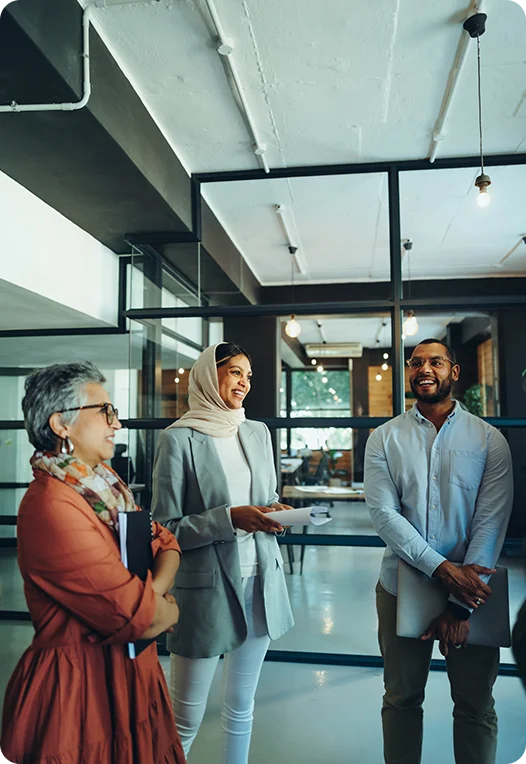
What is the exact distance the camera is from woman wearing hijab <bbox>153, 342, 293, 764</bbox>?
1779 millimetres

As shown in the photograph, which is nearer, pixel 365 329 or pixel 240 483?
pixel 240 483

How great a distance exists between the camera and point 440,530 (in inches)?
75.0

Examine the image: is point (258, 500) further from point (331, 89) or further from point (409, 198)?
point (409, 198)

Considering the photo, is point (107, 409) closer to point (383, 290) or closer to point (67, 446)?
point (67, 446)

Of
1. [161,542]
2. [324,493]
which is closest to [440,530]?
[161,542]

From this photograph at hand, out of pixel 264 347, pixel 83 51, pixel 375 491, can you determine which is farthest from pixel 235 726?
pixel 264 347

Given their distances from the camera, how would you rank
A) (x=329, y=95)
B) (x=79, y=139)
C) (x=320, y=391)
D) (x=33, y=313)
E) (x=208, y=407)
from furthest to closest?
1. (x=320, y=391)
2. (x=33, y=313)
3. (x=329, y=95)
4. (x=79, y=139)
5. (x=208, y=407)

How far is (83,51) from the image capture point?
2.21m

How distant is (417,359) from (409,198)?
258 cm

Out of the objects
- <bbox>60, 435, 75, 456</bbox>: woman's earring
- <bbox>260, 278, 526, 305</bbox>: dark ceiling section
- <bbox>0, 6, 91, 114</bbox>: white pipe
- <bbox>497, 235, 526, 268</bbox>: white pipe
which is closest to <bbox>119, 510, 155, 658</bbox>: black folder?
<bbox>60, 435, 75, 456</bbox>: woman's earring

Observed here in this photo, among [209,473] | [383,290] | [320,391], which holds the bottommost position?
[209,473]

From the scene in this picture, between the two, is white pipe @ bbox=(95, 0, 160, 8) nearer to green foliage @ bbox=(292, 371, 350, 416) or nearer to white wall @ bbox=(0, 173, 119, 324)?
white wall @ bbox=(0, 173, 119, 324)

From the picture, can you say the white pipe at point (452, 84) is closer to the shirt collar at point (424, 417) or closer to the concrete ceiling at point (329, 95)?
the concrete ceiling at point (329, 95)

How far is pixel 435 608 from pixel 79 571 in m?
1.24
